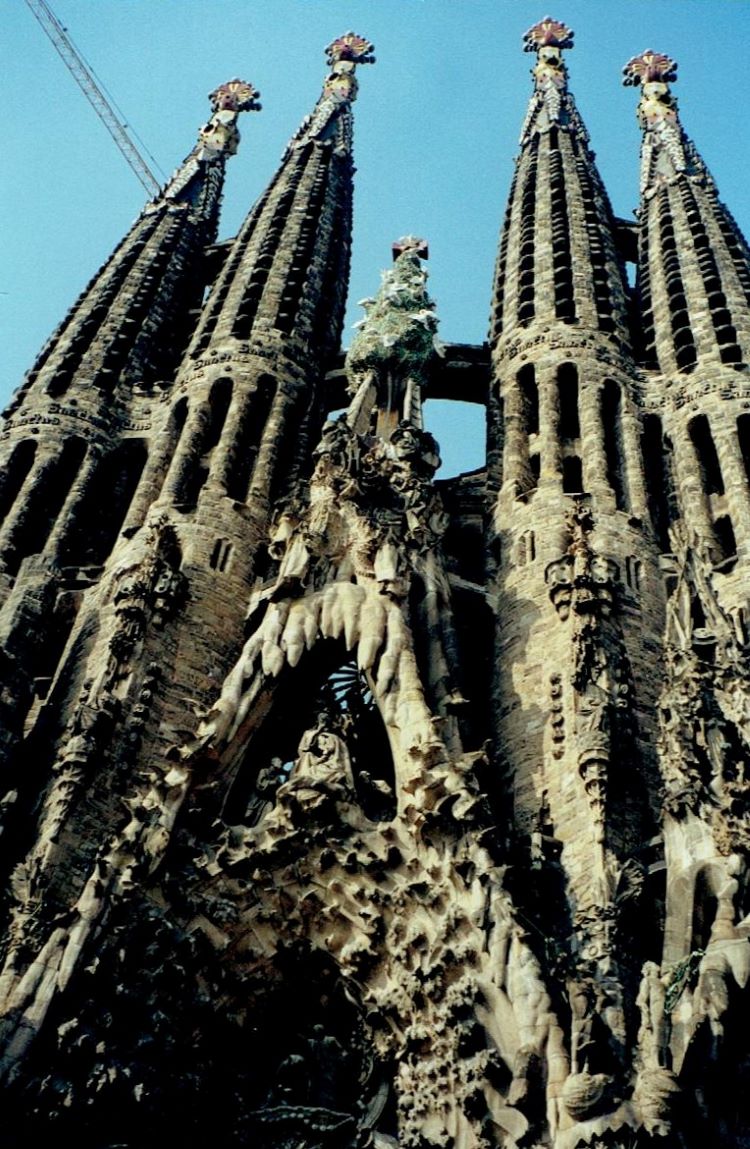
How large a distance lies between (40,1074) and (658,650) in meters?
9.13

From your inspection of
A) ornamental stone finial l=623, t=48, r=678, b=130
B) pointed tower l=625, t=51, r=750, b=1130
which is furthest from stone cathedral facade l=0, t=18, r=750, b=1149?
ornamental stone finial l=623, t=48, r=678, b=130

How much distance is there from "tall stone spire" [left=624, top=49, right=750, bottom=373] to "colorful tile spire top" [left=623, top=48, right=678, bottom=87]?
118 inches

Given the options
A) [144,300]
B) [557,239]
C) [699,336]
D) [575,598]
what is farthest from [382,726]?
[557,239]

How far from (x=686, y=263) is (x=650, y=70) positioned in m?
13.5

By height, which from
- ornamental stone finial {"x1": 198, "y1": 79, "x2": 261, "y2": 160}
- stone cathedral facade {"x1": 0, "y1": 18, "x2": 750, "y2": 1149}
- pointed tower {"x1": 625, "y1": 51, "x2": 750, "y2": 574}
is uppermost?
ornamental stone finial {"x1": 198, "y1": 79, "x2": 261, "y2": 160}

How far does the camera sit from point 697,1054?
35.9 ft

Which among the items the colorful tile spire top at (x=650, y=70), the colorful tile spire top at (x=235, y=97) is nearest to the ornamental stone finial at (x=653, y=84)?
the colorful tile spire top at (x=650, y=70)

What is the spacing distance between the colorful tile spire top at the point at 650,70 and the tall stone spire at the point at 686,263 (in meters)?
2.99

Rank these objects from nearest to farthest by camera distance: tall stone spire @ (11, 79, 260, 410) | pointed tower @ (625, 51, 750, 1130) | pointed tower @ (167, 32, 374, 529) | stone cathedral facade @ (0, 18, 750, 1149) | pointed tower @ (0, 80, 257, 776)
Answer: pointed tower @ (625, 51, 750, 1130) < stone cathedral facade @ (0, 18, 750, 1149) < pointed tower @ (0, 80, 257, 776) < pointed tower @ (167, 32, 374, 529) < tall stone spire @ (11, 79, 260, 410)

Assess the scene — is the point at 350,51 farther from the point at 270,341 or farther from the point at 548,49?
the point at 270,341

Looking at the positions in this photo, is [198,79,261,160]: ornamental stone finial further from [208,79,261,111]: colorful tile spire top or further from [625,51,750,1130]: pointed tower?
[625,51,750,1130]: pointed tower

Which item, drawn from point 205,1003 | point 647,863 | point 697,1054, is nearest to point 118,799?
point 205,1003

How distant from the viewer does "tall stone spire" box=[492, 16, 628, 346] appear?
81.3 feet

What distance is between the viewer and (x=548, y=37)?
38.4m
